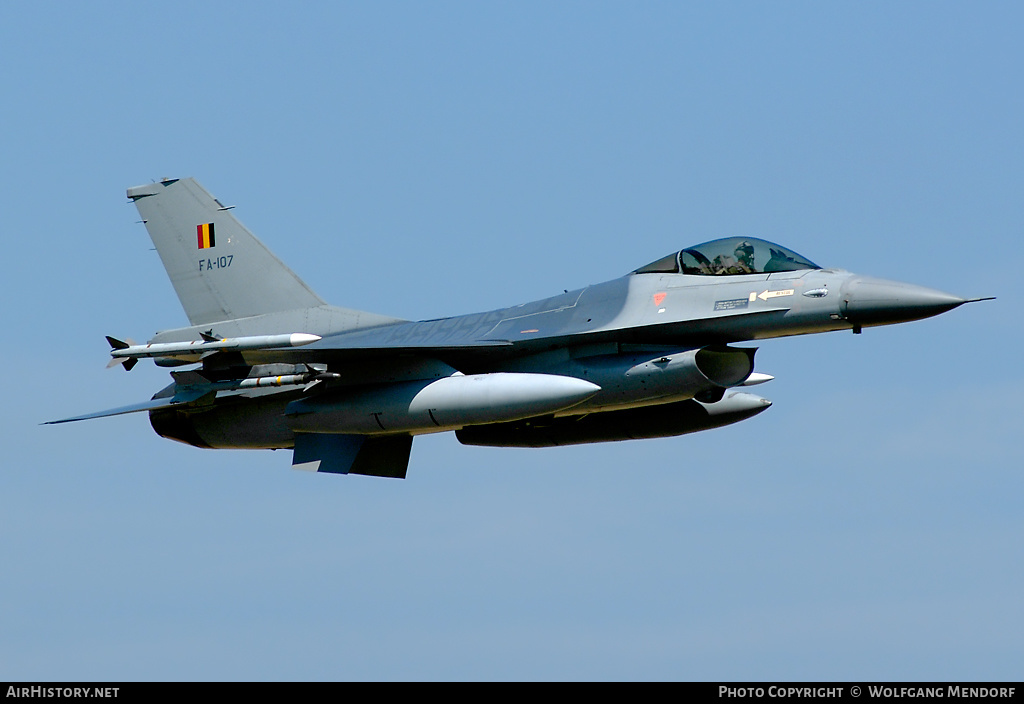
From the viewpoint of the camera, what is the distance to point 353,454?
19.4 metres

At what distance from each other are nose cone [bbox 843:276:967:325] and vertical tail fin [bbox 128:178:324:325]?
8075 mm

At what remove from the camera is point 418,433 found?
1892 cm

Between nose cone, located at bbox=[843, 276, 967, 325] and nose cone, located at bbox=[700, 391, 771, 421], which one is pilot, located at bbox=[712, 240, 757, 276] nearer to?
nose cone, located at bbox=[843, 276, 967, 325]

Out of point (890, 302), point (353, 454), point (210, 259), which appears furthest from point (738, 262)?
point (210, 259)

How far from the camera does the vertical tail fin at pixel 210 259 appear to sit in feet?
70.0

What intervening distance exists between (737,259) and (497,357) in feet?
11.3

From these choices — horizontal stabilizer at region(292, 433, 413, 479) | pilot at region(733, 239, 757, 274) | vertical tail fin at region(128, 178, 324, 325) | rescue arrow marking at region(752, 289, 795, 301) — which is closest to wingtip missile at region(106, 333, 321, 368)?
horizontal stabilizer at region(292, 433, 413, 479)

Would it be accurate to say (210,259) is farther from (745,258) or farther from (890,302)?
(890,302)

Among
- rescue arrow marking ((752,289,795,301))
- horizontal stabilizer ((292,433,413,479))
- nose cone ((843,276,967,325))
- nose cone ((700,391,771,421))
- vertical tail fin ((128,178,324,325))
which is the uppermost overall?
vertical tail fin ((128,178,324,325))

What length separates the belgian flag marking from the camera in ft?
71.4

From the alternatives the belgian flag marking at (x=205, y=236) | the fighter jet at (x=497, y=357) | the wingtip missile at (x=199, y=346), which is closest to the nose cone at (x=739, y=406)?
the fighter jet at (x=497, y=357)

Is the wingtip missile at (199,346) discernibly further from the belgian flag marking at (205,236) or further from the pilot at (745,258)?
the pilot at (745,258)
